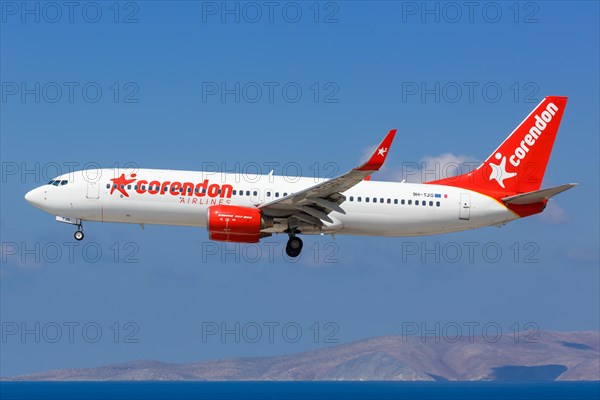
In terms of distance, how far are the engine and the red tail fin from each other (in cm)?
1248

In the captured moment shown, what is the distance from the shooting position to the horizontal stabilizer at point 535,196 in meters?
53.1

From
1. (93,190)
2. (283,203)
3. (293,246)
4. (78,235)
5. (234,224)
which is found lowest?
(293,246)

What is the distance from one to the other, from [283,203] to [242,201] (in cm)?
255

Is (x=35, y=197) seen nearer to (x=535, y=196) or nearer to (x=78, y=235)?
(x=78, y=235)

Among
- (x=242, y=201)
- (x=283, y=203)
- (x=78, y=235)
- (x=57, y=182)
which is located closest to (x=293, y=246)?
(x=283, y=203)

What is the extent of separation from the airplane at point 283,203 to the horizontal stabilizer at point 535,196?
6cm

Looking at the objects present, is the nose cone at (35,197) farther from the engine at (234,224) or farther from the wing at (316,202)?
the wing at (316,202)

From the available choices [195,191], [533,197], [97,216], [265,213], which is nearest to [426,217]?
[533,197]

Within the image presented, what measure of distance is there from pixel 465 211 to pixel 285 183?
11125 millimetres

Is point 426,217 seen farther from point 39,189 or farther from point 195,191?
point 39,189

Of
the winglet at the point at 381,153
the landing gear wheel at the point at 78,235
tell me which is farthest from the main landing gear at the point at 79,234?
the winglet at the point at 381,153

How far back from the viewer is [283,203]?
173 feet

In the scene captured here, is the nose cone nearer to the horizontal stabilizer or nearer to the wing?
the wing

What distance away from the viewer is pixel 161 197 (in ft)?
173
